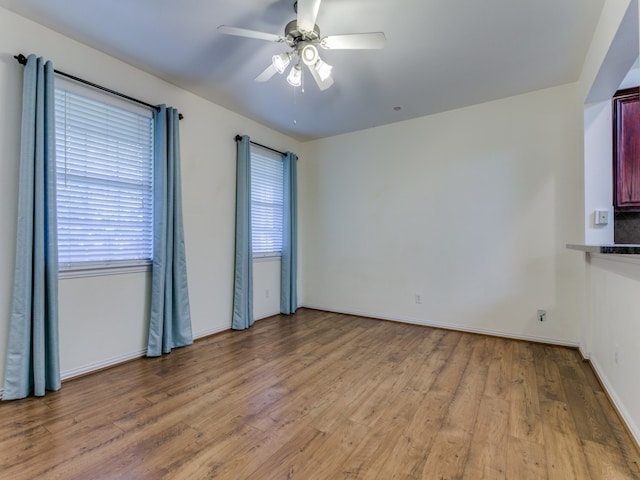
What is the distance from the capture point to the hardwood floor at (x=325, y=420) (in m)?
1.54

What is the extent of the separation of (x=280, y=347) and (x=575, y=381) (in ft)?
8.38

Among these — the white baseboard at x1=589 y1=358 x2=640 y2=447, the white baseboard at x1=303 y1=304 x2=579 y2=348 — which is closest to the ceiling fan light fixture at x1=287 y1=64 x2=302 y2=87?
the white baseboard at x1=589 y1=358 x2=640 y2=447

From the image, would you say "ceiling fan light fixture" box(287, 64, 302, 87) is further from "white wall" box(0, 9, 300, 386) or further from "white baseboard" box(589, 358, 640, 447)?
"white baseboard" box(589, 358, 640, 447)

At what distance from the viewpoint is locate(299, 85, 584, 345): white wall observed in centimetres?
319

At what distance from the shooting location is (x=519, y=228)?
3375 millimetres

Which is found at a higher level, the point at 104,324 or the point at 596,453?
the point at 104,324

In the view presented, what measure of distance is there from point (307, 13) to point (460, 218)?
2.81 m

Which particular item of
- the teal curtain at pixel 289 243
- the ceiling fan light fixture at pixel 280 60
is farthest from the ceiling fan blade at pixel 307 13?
the teal curtain at pixel 289 243

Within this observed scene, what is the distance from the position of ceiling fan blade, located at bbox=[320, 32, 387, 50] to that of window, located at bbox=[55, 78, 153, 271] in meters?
1.93

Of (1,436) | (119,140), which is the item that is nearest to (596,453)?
(1,436)

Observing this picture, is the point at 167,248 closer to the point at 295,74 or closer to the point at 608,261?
the point at 295,74

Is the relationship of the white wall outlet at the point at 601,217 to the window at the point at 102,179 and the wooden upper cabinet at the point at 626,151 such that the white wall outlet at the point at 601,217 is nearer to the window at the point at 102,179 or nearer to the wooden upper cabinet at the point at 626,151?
the wooden upper cabinet at the point at 626,151

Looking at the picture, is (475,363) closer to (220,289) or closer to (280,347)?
(280,347)

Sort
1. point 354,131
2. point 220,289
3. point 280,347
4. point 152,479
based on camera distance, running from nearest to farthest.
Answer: point 152,479, point 280,347, point 220,289, point 354,131
